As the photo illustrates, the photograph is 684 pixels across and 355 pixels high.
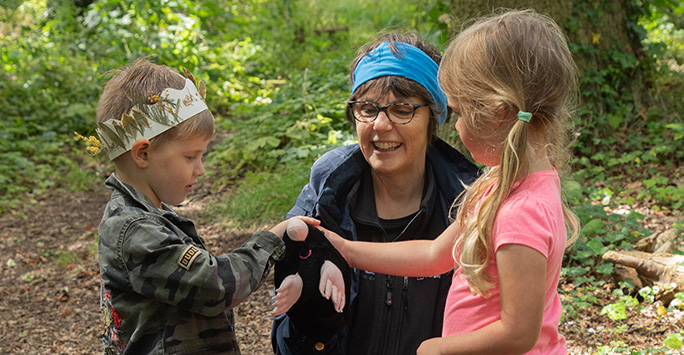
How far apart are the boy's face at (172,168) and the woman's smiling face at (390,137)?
72 cm

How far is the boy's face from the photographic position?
6.10 ft

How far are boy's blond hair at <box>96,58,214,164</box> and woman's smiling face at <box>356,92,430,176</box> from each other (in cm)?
68

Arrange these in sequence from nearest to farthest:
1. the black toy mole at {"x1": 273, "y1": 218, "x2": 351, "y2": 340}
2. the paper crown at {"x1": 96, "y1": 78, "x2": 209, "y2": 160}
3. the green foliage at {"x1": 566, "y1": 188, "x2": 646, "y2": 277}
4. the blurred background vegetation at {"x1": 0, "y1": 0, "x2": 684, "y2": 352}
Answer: the paper crown at {"x1": 96, "y1": 78, "x2": 209, "y2": 160} → the black toy mole at {"x1": 273, "y1": 218, "x2": 351, "y2": 340} → the green foliage at {"x1": 566, "y1": 188, "x2": 646, "y2": 277} → the blurred background vegetation at {"x1": 0, "y1": 0, "x2": 684, "y2": 352}

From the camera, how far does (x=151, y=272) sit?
166 cm

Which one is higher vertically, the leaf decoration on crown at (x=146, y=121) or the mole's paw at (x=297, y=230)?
the leaf decoration on crown at (x=146, y=121)

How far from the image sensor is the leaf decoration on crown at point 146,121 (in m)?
1.82

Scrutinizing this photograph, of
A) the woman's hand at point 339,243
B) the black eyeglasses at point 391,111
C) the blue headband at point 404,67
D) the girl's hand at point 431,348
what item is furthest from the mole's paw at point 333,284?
the blue headband at point 404,67

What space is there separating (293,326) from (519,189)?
1117 mm

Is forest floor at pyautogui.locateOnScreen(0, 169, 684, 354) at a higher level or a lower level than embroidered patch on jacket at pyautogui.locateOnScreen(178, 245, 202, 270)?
lower

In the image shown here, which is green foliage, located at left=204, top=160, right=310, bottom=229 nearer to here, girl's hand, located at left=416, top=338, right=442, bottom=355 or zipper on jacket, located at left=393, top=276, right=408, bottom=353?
zipper on jacket, located at left=393, top=276, right=408, bottom=353

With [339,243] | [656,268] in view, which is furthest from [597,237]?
[339,243]

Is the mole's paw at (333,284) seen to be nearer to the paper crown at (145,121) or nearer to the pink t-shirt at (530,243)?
the pink t-shirt at (530,243)

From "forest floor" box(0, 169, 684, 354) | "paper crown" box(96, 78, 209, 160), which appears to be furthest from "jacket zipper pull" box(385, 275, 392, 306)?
"forest floor" box(0, 169, 684, 354)

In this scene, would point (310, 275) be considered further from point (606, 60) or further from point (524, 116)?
point (606, 60)
